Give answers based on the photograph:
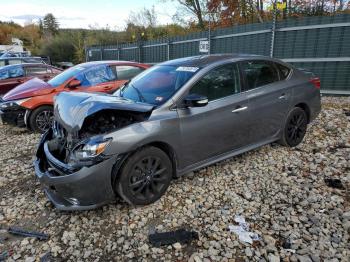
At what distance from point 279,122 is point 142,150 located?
2432mm

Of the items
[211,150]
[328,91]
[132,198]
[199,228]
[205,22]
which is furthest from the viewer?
[205,22]

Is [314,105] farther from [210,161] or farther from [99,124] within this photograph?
[99,124]

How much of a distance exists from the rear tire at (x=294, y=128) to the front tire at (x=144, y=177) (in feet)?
7.48

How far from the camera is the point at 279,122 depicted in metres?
4.59

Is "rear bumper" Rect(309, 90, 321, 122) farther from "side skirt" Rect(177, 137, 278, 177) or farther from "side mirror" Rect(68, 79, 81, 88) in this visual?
"side mirror" Rect(68, 79, 81, 88)

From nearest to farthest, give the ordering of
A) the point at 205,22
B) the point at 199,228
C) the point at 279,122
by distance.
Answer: the point at 199,228, the point at 279,122, the point at 205,22

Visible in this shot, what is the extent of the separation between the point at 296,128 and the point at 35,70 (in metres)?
8.39

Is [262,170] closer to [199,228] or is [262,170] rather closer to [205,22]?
[199,228]

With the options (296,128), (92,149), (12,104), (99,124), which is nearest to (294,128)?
(296,128)

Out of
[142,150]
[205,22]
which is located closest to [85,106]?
[142,150]

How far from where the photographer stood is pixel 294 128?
4879mm

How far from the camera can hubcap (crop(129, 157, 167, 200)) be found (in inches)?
127

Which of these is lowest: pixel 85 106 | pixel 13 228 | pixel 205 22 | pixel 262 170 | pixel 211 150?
pixel 13 228

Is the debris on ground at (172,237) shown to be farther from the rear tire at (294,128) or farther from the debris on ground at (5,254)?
the rear tire at (294,128)
